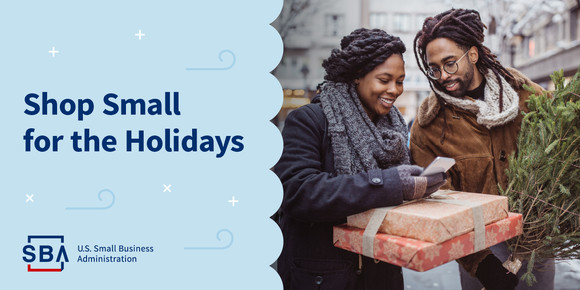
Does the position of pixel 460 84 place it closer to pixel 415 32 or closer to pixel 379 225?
pixel 379 225

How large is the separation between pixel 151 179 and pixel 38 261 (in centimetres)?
51

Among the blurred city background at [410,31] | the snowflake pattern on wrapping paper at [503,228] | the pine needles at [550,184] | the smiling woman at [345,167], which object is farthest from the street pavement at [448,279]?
the snowflake pattern on wrapping paper at [503,228]

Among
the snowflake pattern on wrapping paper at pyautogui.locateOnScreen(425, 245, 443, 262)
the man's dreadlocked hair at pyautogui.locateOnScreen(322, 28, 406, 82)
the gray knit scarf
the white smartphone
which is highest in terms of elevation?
the man's dreadlocked hair at pyautogui.locateOnScreen(322, 28, 406, 82)

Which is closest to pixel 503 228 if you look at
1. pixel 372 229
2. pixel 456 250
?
pixel 456 250

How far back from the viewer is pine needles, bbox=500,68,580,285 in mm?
1938

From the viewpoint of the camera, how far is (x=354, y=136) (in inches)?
73.6

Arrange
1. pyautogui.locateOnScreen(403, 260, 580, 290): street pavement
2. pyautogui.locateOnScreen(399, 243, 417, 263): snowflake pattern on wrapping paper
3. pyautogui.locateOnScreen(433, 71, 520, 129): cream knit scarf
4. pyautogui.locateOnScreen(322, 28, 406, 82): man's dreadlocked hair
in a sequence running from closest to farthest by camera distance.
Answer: pyautogui.locateOnScreen(399, 243, 417, 263): snowflake pattern on wrapping paper
pyautogui.locateOnScreen(322, 28, 406, 82): man's dreadlocked hair
pyautogui.locateOnScreen(433, 71, 520, 129): cream knit scarf
pyautogui.locateOnScreen(403, 260, 580, 290): street pavement

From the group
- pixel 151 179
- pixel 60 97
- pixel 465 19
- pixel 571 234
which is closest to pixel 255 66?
pixel 151 179

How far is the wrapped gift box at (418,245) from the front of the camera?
1451mm

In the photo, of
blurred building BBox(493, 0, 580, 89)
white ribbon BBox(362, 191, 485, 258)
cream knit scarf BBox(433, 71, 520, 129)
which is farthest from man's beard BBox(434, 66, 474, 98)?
blurred building BBox(493, 0, 580, 89)

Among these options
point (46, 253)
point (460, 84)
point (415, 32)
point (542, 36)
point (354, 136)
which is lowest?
point (46, 253)

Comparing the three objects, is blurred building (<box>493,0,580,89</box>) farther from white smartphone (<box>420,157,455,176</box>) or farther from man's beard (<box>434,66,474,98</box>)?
white smartphone (<box>420,157,455,176</box>)

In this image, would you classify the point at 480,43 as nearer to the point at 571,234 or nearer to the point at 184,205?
the point at 571,234

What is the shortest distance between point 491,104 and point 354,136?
876mm
